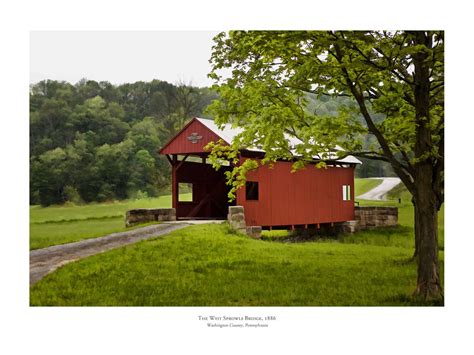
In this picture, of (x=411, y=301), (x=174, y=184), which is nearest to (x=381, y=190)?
(x=174, y=184)

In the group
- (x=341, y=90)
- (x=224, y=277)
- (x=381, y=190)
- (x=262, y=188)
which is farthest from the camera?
(x=381, y=190)

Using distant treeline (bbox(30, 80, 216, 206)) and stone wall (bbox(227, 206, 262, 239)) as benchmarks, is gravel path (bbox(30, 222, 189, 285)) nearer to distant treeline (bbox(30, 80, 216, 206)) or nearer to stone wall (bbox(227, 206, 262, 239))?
distant treeline (bbox(30, 80, 216, 206))

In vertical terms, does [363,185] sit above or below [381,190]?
above

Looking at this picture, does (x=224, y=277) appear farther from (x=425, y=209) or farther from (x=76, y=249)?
(x=425, y=209)

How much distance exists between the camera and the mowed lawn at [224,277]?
29.2 feet

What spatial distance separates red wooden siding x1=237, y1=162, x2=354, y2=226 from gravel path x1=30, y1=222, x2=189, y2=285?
170 inches

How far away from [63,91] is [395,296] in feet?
27.6

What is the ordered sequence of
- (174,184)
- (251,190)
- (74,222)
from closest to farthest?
(74,222), (251,190), (174,184)

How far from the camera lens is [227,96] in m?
9.46

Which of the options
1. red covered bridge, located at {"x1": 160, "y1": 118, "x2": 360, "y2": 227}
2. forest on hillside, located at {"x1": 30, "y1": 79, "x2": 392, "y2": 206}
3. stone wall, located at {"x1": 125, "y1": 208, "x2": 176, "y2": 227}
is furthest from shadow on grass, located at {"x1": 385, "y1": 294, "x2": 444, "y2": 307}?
stone wall, located at {"x1": 125, "y1": 208, "x2": 176, "y2": 227}

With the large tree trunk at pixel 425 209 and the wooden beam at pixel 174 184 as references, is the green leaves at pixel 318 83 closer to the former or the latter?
the large tree trunk at pixel 425 209

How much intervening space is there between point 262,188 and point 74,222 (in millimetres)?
8578

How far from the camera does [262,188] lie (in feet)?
62.0

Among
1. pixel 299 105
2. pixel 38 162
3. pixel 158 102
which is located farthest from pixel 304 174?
pixel 38 162
